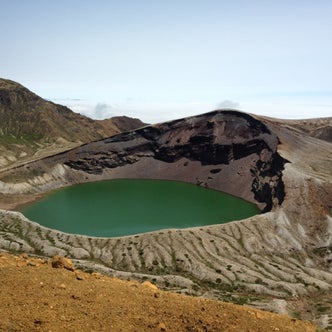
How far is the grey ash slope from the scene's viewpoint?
2867 inches

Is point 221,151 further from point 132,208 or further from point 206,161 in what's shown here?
point 132,208

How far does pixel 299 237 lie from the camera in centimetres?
9900

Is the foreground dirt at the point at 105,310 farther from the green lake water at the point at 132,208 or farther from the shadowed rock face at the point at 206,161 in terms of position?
the shadowed rock face at the point at 206,161

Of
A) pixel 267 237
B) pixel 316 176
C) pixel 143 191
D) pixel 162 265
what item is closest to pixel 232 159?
pixel 143 191

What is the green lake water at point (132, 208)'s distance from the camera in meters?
113

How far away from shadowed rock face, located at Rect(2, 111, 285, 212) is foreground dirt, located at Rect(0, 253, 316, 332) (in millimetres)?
130190

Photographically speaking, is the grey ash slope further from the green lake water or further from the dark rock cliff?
the green lake water

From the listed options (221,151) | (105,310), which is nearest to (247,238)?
(105,310)

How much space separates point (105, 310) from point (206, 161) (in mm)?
169178

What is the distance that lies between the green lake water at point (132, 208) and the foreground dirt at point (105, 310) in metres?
80.1

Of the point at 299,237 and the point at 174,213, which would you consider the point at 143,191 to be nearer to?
the point at 174,213

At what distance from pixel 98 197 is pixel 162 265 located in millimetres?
80594

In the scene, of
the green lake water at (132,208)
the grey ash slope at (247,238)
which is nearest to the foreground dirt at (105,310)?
the grey ash slope at (247,238)

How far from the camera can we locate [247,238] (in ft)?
310
